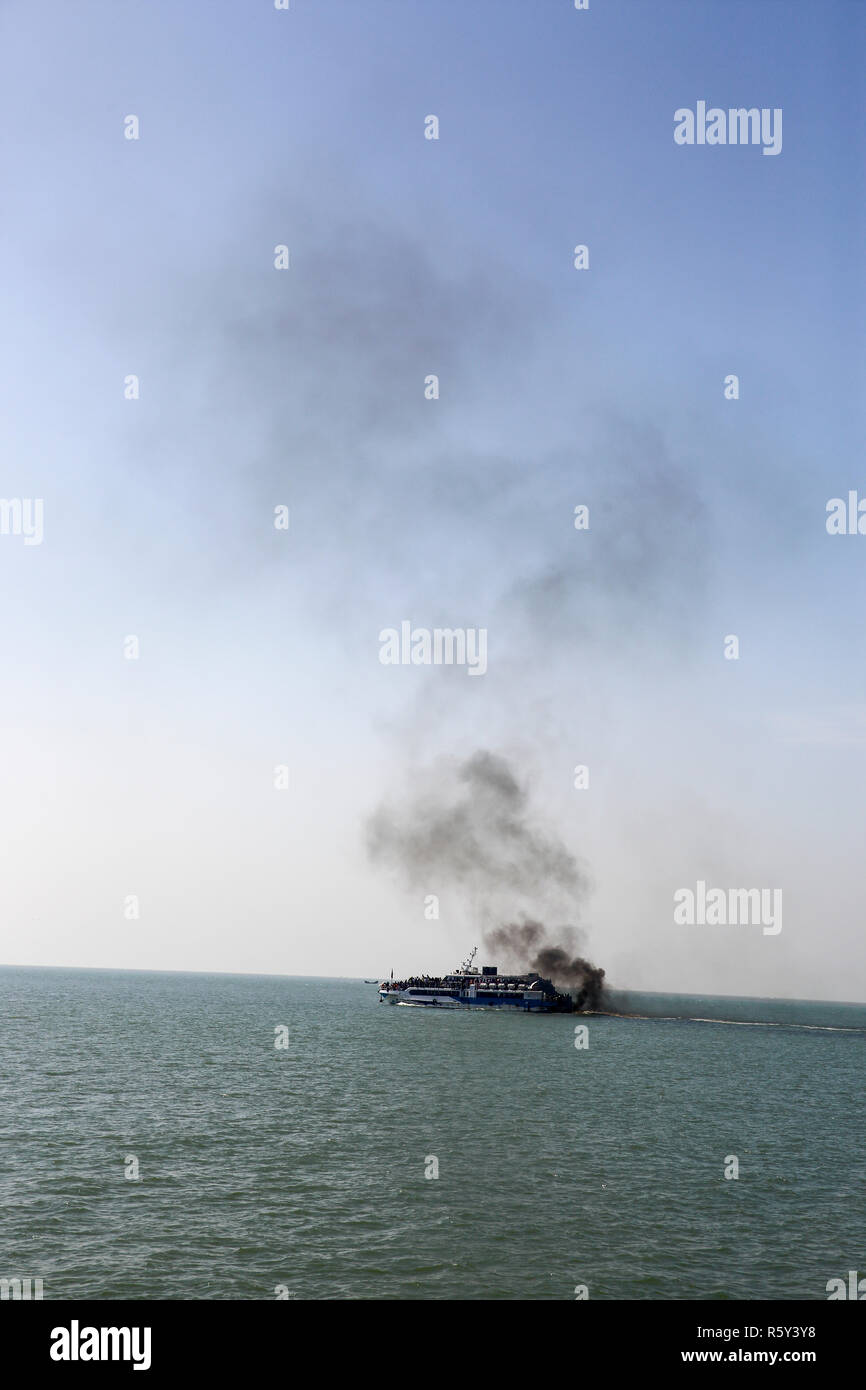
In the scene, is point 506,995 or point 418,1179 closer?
point 418,1179

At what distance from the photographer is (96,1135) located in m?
50.2

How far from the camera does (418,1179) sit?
137 feet

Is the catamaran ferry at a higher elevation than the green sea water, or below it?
below

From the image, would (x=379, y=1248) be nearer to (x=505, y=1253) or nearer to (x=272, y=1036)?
(x=505, y=1253)

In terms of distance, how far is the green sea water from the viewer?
30234 millimetres

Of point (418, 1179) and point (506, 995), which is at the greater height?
point (418, 1179)

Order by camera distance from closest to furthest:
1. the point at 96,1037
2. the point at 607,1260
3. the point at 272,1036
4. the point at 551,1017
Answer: the point at 607,1260, the point at 96,1037, the point at 272,1036, the point at 551,1017

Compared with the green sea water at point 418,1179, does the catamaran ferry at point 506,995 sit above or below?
below

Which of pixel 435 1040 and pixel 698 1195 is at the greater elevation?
pixel 698 1195

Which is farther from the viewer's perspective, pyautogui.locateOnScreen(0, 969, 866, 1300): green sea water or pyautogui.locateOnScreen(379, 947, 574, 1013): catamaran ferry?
pyautogui.locateOnScreen(379, 947, 574, 1013): catamaran ferry

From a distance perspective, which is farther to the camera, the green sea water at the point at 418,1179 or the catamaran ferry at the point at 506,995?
the catamaran ferry at the point at 506,995

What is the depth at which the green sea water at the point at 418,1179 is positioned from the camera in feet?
99.2
